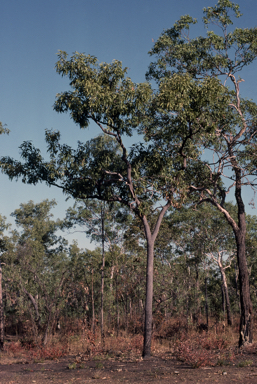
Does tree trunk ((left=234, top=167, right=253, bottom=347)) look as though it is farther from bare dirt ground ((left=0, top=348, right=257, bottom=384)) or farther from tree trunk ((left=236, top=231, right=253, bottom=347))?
bare dirt ground ((left=0, top=348, right=257, bottom=384))

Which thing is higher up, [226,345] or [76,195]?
[76,195]

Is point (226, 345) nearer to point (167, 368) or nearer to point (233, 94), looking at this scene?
point (167, 368)

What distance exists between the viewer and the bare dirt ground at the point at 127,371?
8453 millimetres

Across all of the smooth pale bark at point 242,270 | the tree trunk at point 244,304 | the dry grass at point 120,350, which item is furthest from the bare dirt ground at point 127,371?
the smooth pale bark at point 242,270

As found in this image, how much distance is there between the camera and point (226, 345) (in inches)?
544

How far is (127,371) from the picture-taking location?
9.70 meters

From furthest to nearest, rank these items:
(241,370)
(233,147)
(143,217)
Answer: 1. (233,147)
2. (143,217)
3. (241,370)

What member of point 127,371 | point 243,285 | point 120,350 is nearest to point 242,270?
point 243,285

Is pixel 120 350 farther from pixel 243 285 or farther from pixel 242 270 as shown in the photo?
pixel 242 270

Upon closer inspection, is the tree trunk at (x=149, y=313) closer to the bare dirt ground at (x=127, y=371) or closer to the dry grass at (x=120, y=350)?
the bare dirt ground at (x=127, y=371)

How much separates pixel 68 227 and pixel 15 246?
28.8ft

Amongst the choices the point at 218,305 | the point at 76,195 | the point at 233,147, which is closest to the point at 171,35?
the point at 233,147

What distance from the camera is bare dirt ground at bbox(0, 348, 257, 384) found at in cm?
845

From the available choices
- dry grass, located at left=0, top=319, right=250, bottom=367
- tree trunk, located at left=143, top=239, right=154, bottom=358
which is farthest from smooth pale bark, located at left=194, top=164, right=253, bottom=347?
tree trunk, located at left=143, top=239, right=154, bottom=358
